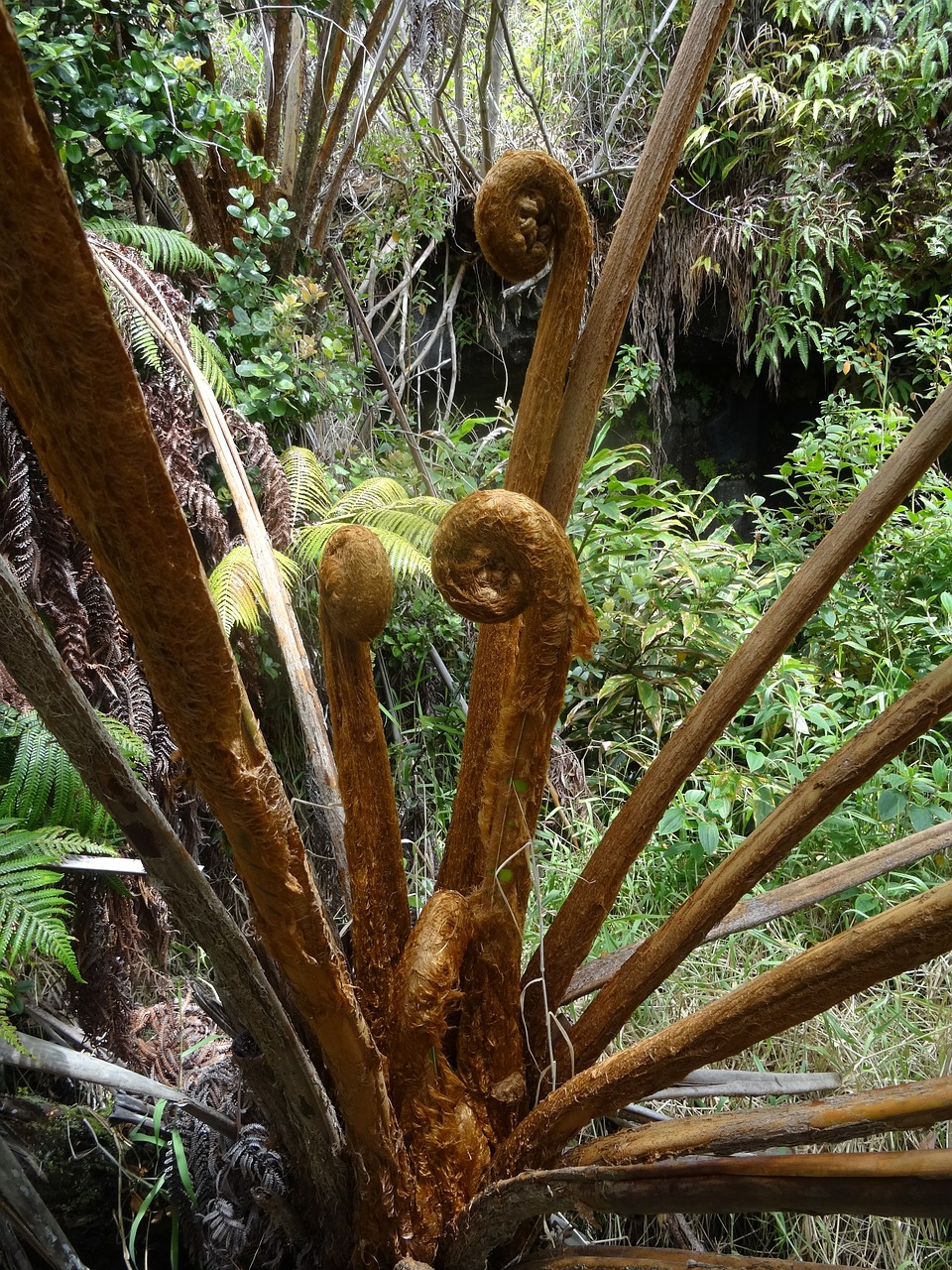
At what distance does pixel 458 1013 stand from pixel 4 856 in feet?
1.72

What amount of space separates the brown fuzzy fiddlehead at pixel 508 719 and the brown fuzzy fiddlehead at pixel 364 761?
9 cm

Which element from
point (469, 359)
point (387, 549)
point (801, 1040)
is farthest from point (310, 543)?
point (469, 359)

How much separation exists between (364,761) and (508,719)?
172 millimetres

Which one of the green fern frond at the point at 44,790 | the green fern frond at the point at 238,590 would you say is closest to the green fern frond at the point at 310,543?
the green fern frond at the point at 238,590

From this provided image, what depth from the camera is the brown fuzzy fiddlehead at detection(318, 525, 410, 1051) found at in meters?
0.76

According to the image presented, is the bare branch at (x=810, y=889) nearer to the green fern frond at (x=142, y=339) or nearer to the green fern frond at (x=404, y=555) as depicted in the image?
the green fern frond at (x=404, y=555)

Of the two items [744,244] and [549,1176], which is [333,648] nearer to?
[549,1176]

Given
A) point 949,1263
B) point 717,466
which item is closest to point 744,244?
point 717,466

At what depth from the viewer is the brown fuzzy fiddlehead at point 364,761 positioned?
757mm

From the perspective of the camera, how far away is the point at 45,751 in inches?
43.0

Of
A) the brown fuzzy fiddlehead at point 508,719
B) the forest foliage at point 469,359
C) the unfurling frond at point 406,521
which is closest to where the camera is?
the brown fuzzy fiddlehead at point 508,719

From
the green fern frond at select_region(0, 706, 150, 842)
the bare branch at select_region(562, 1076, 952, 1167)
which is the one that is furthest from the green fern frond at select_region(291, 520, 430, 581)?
the bare branch at select_region(562, 1076, 952, 1167)

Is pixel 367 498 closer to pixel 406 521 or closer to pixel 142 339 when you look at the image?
pixel 406 521

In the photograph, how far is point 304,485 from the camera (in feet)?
5.81
